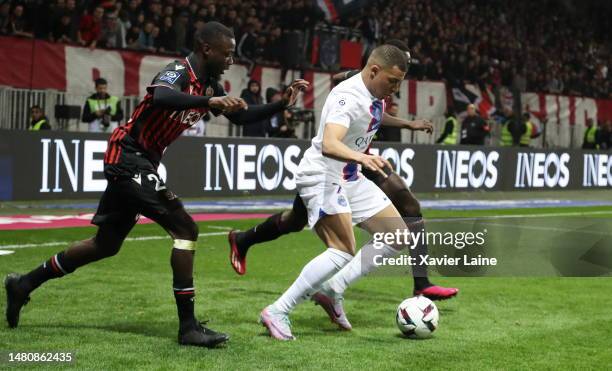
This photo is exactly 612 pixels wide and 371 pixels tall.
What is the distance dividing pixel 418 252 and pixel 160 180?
2357 millimetres

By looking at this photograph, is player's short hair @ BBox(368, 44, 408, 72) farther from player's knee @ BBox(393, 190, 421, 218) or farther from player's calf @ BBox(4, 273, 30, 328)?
player's calf @ BBox(4, 273, 30, 328)

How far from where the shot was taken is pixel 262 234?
8188 mm

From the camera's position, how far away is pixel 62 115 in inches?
704

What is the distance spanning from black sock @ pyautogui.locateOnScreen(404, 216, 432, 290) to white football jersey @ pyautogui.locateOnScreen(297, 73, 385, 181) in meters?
1.12

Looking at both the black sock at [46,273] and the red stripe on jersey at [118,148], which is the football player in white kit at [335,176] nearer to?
the red stripe on jersey at [118,148]

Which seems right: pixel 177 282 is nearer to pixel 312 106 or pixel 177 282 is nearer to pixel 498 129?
pixel 312 106

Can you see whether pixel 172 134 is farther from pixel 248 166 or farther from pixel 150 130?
pixel 248 166

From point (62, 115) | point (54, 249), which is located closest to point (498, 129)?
point (62, 115)

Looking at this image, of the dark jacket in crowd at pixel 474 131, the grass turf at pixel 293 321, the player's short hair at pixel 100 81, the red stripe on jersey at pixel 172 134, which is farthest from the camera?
the dark jacket in crowd at pixel 474 131

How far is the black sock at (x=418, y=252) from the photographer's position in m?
7.38

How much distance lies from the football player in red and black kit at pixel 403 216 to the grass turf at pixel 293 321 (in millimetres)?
276

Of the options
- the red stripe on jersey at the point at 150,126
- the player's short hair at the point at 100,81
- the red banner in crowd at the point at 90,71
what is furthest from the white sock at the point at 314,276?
the red banner in crowd at the point at 90,71

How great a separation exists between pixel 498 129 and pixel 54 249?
18607mm

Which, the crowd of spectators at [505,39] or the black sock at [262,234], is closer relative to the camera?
the black sock at [262,234]
